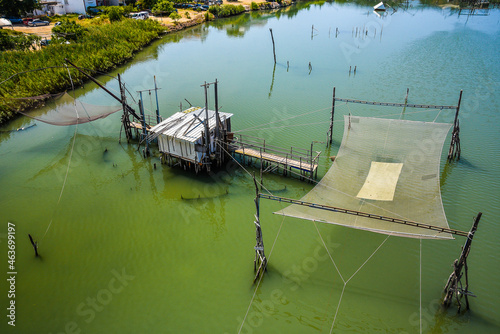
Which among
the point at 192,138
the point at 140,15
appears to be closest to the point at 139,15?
the point at 140,15

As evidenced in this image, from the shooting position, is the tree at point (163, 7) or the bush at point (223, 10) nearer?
the tree at point (163, 7)

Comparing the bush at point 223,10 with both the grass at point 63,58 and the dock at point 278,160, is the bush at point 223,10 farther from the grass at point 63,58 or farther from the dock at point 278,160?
the dock at point 278,160

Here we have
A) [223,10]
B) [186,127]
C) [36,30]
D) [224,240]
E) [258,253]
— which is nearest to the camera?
[258,253]

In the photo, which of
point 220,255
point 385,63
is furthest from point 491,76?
point 220,255

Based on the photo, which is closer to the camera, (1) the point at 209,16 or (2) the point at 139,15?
(2) the point at 139,15

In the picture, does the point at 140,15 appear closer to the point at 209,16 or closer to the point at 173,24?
the point at 173,24

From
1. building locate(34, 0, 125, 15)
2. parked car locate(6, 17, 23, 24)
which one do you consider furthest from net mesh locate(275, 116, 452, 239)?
building locate(34, 0, 125, 15)

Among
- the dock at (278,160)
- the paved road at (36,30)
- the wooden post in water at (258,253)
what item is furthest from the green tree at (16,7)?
the wooden post in water at (258,253)
